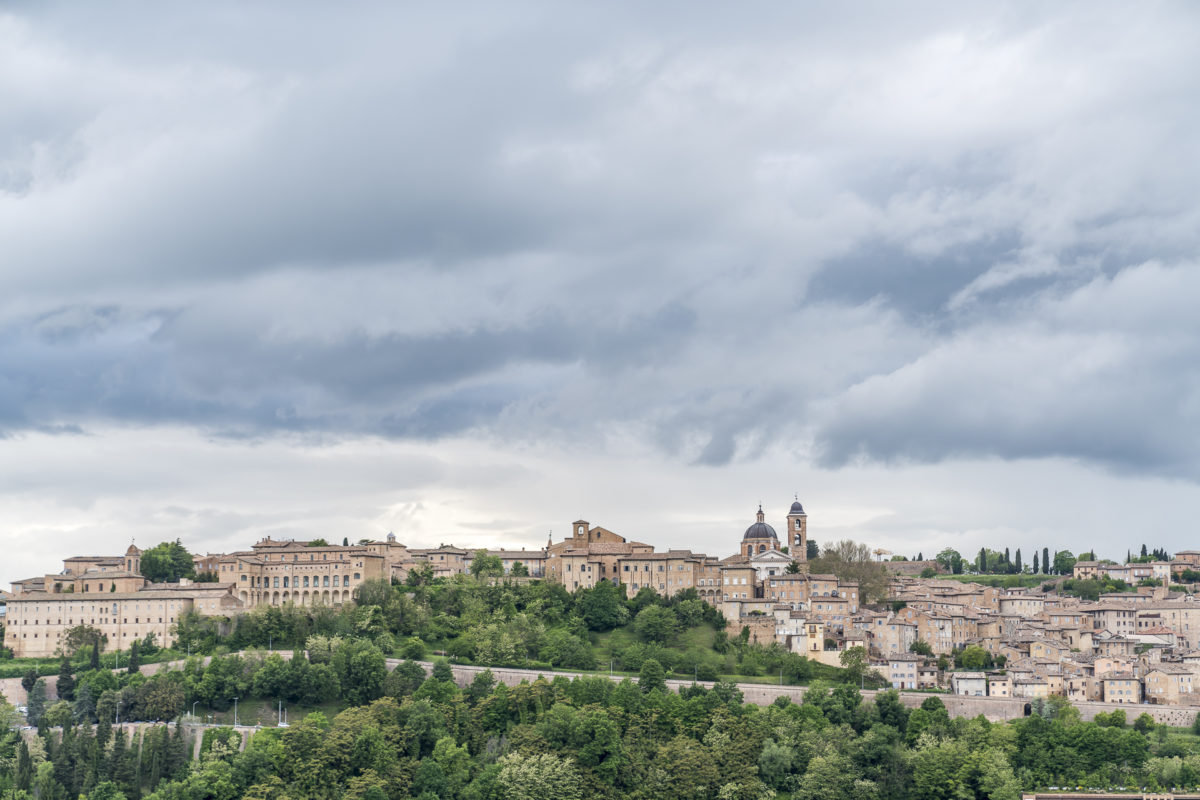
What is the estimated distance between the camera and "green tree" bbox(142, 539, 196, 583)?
103438 millimetres

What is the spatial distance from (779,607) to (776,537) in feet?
51.1

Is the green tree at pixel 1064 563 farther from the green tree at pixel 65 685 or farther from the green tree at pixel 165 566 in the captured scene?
the green tree at pixel 65 685

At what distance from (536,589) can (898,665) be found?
24.5m

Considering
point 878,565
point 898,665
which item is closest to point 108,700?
point 898,665

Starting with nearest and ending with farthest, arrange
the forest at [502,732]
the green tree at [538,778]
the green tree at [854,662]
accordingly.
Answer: the green tree at [538,778] < the forest at [502,732] < the green tree at [854,662]

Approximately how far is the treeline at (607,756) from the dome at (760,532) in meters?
29.4

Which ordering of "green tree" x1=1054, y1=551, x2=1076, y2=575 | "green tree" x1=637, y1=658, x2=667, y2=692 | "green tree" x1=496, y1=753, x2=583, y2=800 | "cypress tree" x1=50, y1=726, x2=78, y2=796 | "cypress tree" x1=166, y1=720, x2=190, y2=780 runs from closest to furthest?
"green tree" x1=496, y1=753, x2=583, y2=800
"cypress tree" x1=50, y1=726, x2=78, y2=796
"cypress tree" x1=166, y1=720, x2=190, y2=780
"green tree" x1=637, y1=658, x2=667, y2=692
"green tree" x1=1054, y1=551, x2=1076, y2=575

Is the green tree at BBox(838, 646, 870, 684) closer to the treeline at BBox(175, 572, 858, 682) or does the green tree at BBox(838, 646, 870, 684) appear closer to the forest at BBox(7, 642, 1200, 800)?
the treeline at BBox(175, 572, 858, 682)

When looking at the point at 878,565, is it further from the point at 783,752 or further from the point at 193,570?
the point at 193,570

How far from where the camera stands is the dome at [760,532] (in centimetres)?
11250

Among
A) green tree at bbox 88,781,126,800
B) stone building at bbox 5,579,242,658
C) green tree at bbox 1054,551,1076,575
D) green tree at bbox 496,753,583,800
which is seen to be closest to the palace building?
stone building at bbox 5,579,242,658

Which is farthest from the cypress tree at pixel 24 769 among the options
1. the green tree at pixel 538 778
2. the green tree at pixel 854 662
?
the green tree at pixel 854 662

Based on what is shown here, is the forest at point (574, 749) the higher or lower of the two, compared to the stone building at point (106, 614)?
lower

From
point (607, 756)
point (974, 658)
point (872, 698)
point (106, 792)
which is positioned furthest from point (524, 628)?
point (974, 658)
